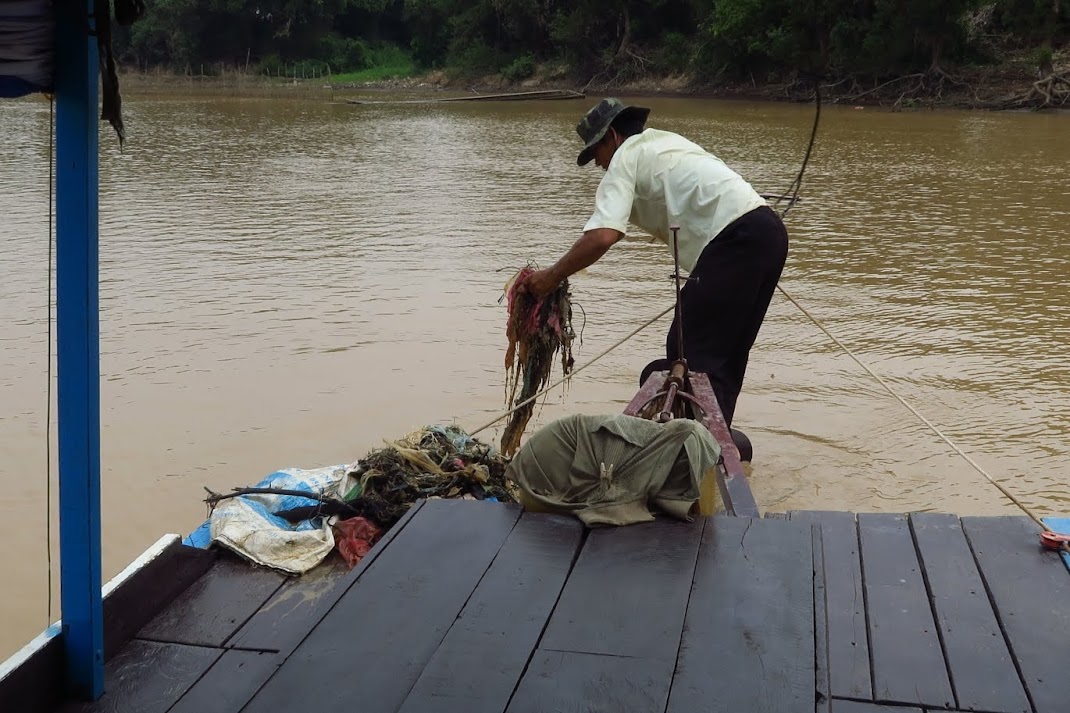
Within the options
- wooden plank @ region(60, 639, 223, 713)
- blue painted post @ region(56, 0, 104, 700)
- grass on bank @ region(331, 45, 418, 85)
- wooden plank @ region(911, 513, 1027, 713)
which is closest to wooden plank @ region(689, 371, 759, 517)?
wooden plank @ region(911, 513, 1027, 713)

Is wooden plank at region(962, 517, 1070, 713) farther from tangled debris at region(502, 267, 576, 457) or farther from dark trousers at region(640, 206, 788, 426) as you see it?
tangled debris at region(502, 267, 576, 457)

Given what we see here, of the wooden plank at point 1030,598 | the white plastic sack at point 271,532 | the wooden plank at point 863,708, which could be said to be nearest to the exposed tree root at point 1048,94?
the wooden plank at point 1030,598

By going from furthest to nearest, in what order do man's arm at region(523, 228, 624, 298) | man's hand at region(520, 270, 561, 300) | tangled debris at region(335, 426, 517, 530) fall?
man's hand at region(520, 270, 561, 300) < man's arm at region(523, 228, 624, 298) < tangled debris at region(335, 426, 517, 530)

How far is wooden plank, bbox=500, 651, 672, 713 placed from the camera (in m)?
1.80

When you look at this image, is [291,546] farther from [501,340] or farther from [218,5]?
[218,5]

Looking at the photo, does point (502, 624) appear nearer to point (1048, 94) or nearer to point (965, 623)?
point (965, 623)

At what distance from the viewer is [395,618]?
2.12 meters

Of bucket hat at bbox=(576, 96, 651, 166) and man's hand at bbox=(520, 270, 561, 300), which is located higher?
bucket hat at bbox=(576, 96, 651, 166)

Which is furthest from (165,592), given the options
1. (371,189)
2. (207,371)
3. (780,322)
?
(371,189)

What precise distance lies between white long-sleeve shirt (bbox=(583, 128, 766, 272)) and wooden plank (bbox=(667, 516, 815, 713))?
5.98 feet

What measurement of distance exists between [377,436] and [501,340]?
1.76 m

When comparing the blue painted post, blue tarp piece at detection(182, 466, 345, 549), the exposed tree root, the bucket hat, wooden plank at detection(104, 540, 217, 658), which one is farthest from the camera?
the exposed tree root

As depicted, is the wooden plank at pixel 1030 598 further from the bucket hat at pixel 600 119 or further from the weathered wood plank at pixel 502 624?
the bucket hat at pixel 600 119

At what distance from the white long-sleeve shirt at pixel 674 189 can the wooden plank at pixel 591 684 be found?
228cm
